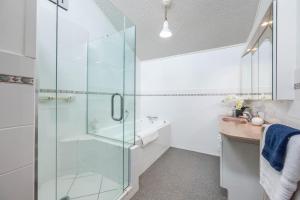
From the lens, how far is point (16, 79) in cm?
67

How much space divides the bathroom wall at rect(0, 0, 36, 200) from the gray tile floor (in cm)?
129

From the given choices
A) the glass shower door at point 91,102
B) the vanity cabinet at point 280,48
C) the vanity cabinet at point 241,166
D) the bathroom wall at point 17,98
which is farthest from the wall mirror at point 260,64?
the bathroom wall at point 17,98

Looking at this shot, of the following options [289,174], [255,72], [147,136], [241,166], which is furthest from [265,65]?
[147,136]

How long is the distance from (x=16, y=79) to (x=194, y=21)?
2.51 meters

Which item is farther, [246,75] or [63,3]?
[246,75]

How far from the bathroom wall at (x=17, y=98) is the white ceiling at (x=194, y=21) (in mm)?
1892

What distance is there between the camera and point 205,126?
2848 millimetres

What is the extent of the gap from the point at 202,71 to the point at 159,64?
3.52ft

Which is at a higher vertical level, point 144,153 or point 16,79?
point 16,79

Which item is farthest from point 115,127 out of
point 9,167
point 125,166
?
point 9,167

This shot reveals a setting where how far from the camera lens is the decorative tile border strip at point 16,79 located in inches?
24.7

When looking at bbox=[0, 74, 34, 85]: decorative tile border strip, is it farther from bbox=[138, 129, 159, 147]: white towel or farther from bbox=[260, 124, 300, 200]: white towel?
bbox=[138, 129, 159, 147]: white towel

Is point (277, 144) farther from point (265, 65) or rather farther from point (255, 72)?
point (255, 72)

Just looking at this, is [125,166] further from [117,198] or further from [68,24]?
[68,24]
